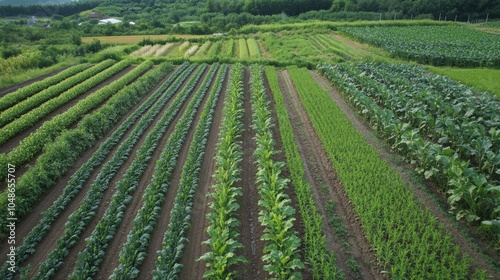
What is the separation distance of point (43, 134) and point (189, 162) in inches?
321

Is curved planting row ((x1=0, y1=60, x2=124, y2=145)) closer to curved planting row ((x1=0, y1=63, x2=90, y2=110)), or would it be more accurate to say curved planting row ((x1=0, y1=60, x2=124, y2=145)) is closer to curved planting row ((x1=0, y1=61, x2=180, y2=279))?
curved planting row ((x1=0, y1=63, x2=90, y2=110))

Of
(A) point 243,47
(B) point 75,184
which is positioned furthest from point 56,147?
(A) point 243,47

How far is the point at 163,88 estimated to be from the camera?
24453 mm

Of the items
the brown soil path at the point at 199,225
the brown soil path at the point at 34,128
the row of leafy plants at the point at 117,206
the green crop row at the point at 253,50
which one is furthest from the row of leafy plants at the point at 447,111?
the brown soil path at the point at 34,128

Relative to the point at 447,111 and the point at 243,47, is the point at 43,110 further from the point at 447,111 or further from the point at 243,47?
the point at 243,47

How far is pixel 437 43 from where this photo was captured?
36906mm

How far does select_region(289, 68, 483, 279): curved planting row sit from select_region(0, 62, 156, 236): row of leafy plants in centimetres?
1086

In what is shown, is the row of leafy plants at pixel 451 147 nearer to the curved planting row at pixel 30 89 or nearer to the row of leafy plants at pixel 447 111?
the row of leafy plants at pixel 447 111

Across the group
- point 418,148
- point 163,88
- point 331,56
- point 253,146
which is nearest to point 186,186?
point 253,146

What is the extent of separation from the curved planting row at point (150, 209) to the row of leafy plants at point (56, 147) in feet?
13.0

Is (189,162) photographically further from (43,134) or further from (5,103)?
(5,103)

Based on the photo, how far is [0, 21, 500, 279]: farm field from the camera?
26.1ft

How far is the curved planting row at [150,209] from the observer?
25.7 feet

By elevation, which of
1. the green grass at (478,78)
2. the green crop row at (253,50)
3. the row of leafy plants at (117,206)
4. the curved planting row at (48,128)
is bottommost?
the row of leafy plants at (117,206)
